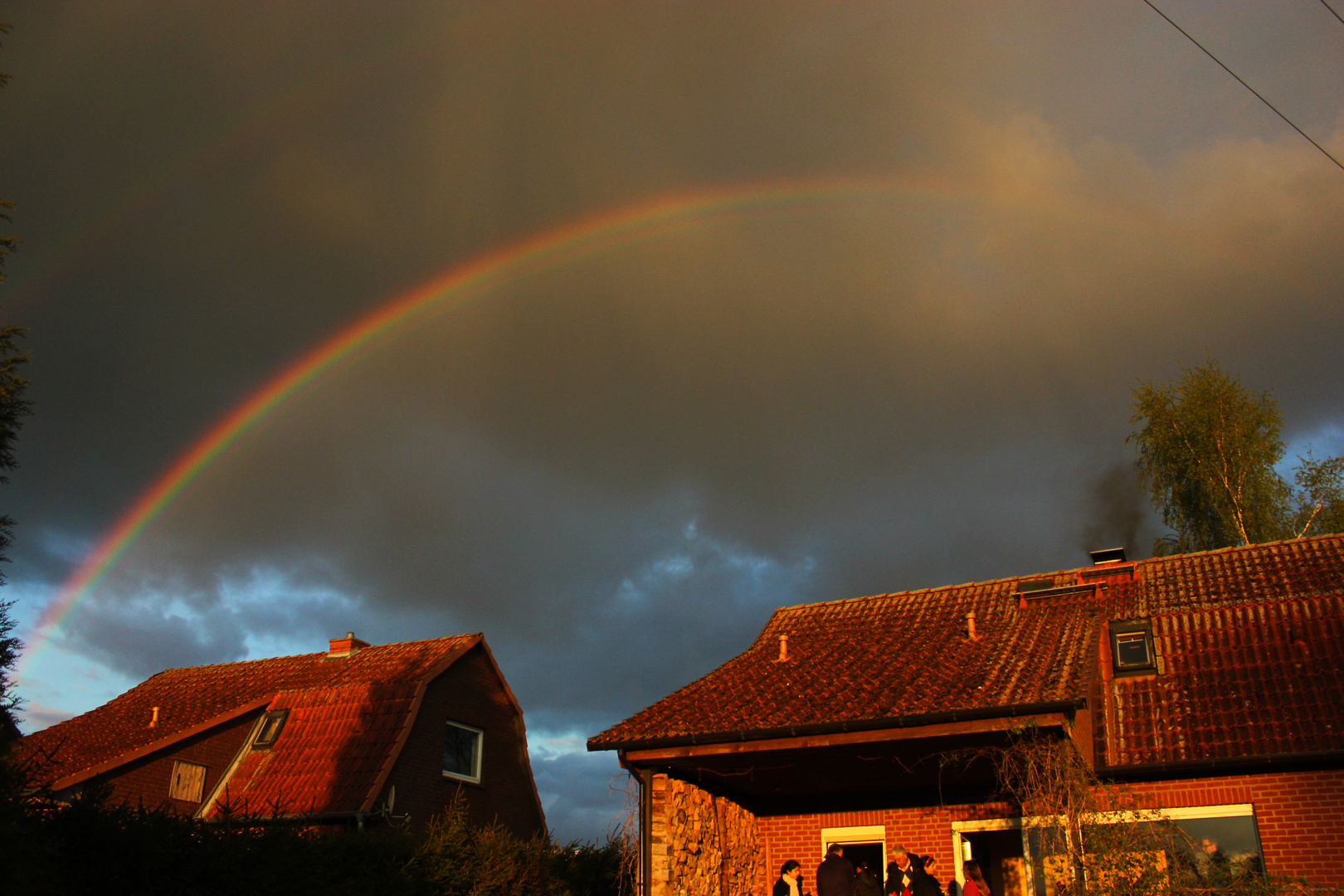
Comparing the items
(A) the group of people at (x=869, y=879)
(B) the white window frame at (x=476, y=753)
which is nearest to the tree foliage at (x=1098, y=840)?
(A) the group of people at (x=869, y=879)

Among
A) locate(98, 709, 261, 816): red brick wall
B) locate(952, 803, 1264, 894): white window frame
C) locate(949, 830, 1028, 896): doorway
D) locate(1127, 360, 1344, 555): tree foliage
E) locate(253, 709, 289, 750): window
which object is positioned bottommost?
locate(949, 830, 1028, 896): doorway

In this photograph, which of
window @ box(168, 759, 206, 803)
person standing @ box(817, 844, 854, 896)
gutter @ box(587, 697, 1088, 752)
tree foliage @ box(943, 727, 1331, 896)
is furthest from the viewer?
window @ box(168, 759, 206, 803)

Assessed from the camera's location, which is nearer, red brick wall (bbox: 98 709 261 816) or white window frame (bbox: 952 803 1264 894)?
white window frame (bbox: 952 803 1264 894)

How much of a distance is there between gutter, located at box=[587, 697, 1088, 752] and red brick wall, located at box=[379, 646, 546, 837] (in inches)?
287


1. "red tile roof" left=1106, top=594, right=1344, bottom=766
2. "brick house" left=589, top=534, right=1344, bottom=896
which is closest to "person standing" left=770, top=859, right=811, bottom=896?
"brick house" left=589, top=534, right=1344, bottom=896

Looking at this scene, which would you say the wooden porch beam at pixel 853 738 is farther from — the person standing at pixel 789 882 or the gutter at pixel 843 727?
the person standing at pixel 789 882

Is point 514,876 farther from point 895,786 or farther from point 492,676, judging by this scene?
point 492,676

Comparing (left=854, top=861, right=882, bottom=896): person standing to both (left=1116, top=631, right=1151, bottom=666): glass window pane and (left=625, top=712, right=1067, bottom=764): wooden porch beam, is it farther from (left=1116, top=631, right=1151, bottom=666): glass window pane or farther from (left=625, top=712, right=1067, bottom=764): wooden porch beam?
(left=1116, top=631, right=1151, bottom=666): glass window pane

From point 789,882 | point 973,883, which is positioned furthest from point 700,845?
point 973,883

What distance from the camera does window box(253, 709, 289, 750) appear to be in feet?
58.6

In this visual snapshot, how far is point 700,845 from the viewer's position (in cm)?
1112

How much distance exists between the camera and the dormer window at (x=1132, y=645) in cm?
1194

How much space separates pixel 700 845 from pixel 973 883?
327 cm

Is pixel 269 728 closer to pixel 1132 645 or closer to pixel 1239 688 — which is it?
pixel 1132 645
